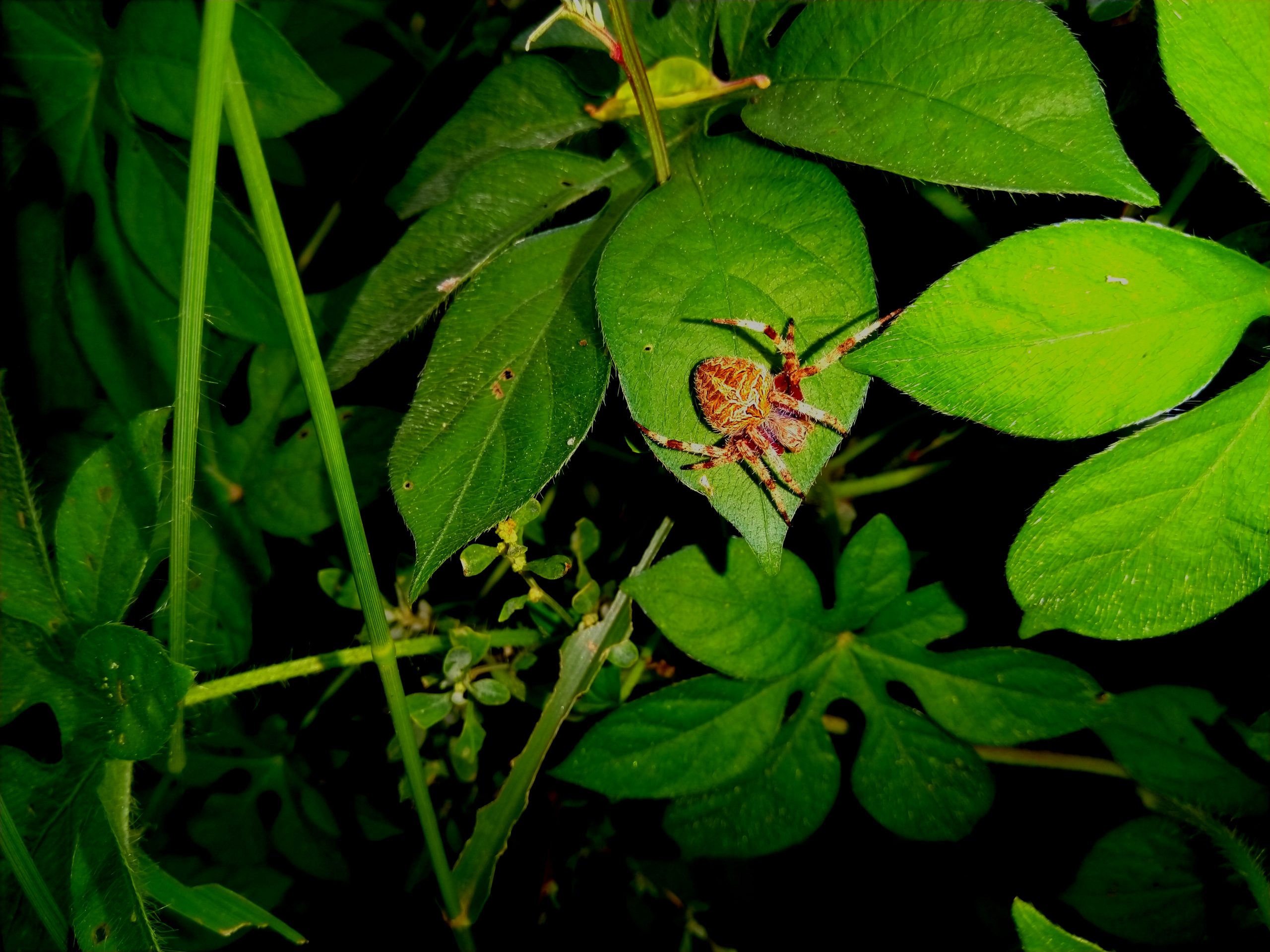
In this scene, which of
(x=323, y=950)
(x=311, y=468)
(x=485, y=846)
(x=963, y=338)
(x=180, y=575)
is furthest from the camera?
(x=323, y=950)

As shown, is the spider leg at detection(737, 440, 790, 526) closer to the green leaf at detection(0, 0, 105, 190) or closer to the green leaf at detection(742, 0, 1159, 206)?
the green leaf at detection(742, 0, 1159, 206)

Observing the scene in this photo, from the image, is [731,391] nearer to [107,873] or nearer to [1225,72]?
[1225,72]

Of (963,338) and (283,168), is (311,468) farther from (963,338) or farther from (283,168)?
(963,338)

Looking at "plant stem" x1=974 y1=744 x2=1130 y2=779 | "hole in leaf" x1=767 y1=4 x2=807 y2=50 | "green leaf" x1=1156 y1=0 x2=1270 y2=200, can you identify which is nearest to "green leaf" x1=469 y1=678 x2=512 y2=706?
"plant stem" x1=974 y1=744 x2=1130 y2=779

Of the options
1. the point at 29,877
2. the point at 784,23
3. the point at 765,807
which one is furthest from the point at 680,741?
the point at 784,23

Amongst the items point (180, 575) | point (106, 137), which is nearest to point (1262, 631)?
point (180, 575)

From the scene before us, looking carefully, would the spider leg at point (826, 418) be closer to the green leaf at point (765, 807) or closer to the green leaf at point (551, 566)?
the green leaf at point (551, 566)
